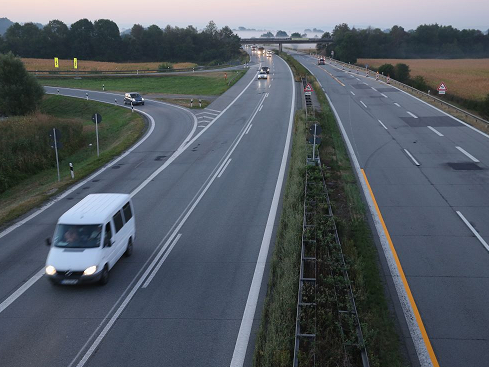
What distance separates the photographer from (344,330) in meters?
8.47

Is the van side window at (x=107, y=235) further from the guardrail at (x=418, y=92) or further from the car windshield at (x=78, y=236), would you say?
the guardrail at (x=418, y=92)

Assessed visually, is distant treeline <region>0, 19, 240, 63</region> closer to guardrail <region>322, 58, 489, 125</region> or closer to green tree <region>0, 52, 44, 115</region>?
guardrail <region>322, 58, 489, 125</region>

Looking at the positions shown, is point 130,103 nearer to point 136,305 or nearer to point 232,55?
point 136,305

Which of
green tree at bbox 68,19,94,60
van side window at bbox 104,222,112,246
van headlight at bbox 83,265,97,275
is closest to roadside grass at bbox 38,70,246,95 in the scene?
van side window at bbox 104,222,112,246

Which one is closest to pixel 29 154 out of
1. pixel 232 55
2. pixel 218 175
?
pixel 218 175

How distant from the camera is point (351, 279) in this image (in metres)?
10.5

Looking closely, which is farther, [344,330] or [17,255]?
[17,255]

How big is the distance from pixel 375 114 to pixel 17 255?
92.1ft

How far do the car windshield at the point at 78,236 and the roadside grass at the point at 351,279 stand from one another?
4322mm

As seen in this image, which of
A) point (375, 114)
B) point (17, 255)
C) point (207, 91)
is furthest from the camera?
point (207, 91)

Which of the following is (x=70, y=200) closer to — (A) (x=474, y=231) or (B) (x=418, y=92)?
(A) (x=474, y=231)

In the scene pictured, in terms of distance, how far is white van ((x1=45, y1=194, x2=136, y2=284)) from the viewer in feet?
33.3

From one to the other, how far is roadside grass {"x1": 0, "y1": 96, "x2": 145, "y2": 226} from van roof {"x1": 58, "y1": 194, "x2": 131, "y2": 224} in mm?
5393

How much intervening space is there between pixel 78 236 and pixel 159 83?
174 ft
